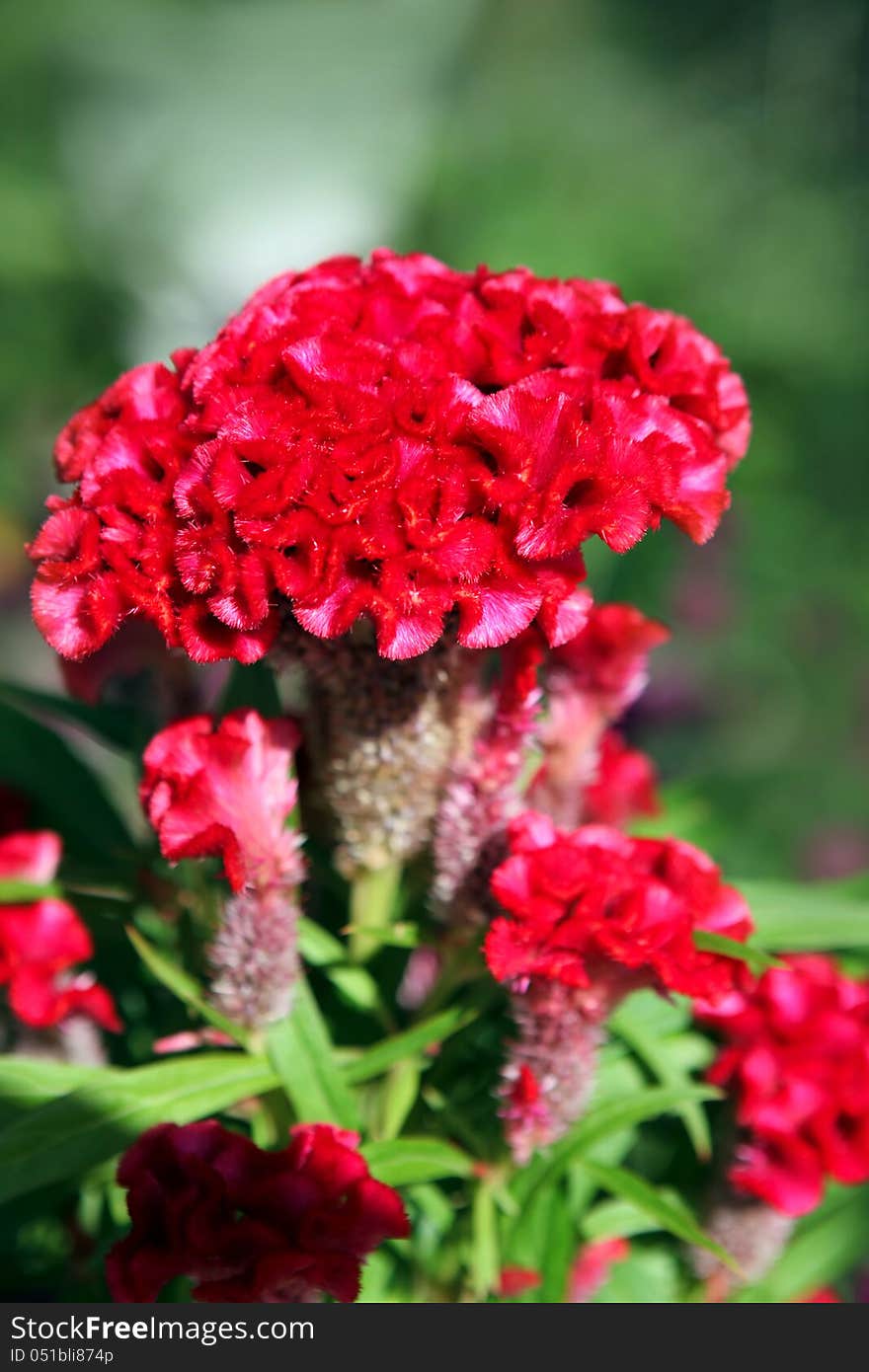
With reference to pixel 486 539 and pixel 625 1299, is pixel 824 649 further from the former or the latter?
pixel 486 539

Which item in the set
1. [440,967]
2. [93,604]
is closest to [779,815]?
[440,967]

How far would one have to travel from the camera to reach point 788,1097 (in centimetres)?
79

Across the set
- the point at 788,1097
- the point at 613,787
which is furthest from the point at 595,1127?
the point at 613,787

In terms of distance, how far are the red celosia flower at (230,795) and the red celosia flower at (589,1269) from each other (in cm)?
42

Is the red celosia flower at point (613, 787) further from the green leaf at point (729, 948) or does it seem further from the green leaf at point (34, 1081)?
the green leaf at point (34, 1081)

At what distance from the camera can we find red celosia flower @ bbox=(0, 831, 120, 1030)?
76 centimetres

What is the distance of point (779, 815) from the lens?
203 centimetres

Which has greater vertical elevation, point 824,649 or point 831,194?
point 831,194

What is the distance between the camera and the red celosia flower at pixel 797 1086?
2.60 ft

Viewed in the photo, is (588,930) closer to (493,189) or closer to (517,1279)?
(517,1279)

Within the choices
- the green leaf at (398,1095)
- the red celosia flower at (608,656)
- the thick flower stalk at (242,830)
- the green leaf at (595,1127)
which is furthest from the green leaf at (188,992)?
the red celosia flower at (608,656)

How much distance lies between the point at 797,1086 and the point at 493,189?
2.71 metres

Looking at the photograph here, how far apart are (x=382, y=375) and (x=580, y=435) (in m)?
0.10

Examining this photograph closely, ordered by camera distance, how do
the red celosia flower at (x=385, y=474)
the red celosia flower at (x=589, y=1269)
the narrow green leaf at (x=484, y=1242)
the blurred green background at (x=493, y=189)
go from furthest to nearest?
1. the blurred green background at (x=493, y=189)
2. the red celosia flower at (x=589, y=1269)
3. the narrow green leaf at (x=484, y=1242)
4. the red celosia flower at (x=385, y=474)
